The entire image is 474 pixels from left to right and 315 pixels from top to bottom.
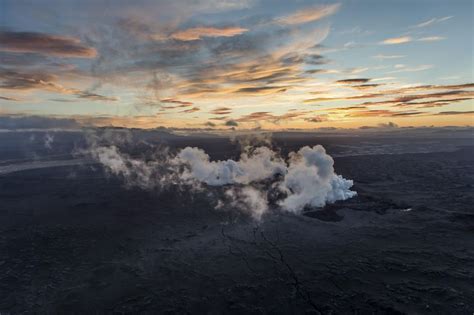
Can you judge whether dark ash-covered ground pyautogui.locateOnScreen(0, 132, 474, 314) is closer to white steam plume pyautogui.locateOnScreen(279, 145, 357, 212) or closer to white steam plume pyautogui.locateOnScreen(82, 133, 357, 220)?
white steam plume pyautogui.locateOnScreen(279, 145, 357, 212)

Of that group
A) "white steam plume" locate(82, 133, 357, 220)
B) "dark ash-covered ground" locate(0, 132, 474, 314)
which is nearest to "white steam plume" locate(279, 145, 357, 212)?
"white steam plume" locate(82, 133, 357, 220)

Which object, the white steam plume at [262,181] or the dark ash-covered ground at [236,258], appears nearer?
the dark ash-covered ground at [236,258]

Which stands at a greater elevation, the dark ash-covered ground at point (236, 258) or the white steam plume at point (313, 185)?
the white steam plume at point (313, 185)

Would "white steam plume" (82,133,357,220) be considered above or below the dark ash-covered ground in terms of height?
above

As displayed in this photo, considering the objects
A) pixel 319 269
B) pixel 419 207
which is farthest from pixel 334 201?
pixel 319 269

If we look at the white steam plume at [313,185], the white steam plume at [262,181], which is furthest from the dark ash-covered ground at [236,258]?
the white steam plume at [262,181]

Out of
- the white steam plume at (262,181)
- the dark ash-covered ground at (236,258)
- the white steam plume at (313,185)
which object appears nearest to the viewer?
the dark ash-covered ground at (236,258)

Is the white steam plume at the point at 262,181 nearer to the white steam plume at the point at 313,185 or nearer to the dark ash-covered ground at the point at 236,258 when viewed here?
the white steam plume at the point at 313,185

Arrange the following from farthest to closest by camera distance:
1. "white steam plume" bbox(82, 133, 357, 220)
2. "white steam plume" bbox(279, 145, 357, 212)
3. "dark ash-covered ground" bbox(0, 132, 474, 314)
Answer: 1. "white steam plume" bbox(82, 133, 357, 220)
2. "white steam plume" bbox(279, 145, 357, 212)
3. "dark ash-covered ground" bbox(0, 132, 474, 314)

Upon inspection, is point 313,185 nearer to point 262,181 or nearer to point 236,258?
point 262,181
